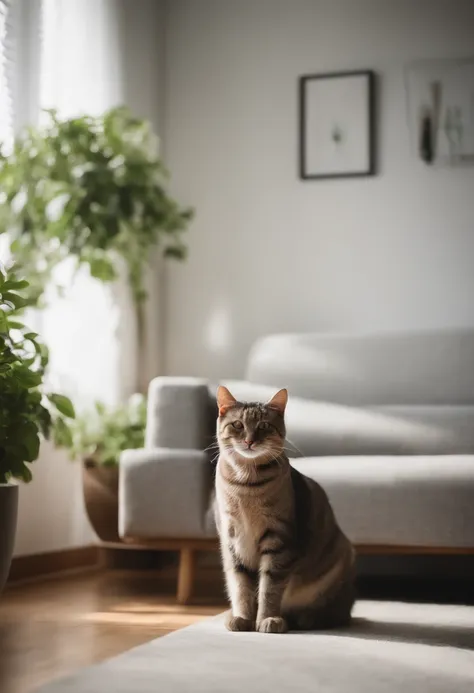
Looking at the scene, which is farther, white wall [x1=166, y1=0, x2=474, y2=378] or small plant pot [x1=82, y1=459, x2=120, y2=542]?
white wall [x1=166, y1=0, x2=474, y2=378]

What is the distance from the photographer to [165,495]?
297 cm

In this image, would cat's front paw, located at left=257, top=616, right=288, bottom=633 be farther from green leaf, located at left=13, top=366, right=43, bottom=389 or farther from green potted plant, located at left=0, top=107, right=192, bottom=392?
green potted plant, located at left=0, top=107, right=192, bottom=392

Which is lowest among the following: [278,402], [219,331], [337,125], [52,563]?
[52,563]

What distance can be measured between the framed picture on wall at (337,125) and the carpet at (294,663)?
2.21 m

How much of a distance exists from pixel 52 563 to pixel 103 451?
0.48m

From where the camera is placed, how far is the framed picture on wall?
4.08 metres

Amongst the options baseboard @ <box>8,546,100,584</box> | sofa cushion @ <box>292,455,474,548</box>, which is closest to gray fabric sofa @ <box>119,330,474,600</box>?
sofa cushion @ <box>292,455,474,548</box>

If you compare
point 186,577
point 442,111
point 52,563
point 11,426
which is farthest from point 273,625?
point 442,111

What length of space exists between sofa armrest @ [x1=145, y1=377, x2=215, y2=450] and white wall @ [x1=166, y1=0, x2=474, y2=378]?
113 centimetres

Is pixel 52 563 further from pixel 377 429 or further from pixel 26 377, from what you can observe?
pixel 26 377

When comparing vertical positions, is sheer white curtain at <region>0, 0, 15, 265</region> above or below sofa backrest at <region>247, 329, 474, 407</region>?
above

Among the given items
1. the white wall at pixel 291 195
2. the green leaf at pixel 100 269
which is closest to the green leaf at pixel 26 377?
the green leaf at pixel 100 269

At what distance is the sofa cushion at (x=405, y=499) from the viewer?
2.79 metres

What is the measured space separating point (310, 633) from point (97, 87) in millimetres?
2563
